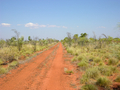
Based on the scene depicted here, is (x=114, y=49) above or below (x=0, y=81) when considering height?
above

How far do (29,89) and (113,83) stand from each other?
4.77 meters

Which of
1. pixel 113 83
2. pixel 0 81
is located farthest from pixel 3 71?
pixel 113 83

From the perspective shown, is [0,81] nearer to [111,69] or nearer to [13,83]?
[13,83]

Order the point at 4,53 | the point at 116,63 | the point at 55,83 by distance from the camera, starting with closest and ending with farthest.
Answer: the point at 55,83, the point at 116,63, the point at 4,53

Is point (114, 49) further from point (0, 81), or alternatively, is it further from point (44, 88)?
point (0, 81)

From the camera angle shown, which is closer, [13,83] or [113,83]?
[113,83]

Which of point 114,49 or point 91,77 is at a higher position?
point 114,49

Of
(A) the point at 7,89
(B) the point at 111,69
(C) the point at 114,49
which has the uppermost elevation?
(C) the point at 114,49

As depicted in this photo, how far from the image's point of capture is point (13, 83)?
6.57 metres

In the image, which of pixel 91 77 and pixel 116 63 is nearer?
pixel 91 77

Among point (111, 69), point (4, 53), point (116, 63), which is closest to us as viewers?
point (111, 69)

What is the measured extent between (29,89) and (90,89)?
3.28 metres

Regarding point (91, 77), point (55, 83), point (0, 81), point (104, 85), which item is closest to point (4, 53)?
point (0, 81)

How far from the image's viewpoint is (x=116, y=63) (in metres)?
9.91
